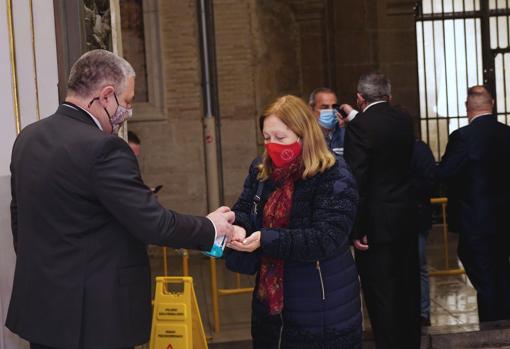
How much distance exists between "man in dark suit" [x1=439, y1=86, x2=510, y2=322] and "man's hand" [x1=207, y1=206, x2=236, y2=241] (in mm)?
3141

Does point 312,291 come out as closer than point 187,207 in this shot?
Yes

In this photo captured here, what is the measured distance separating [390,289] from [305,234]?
208 centimetres

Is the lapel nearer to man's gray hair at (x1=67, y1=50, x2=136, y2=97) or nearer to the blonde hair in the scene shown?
man's gray hair at (x1=67, y1=50, x2=136, y2=97)

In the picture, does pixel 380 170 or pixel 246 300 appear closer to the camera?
pixel 380 170

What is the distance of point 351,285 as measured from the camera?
4.44 meters

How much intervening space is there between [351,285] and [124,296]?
48.1 inches

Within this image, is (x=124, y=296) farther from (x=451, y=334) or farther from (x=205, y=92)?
(x=205, y=92)

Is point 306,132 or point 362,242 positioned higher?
point 306,132

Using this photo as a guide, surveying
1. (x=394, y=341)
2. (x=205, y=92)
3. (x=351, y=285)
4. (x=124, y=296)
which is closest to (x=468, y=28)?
(x=205, y=92)

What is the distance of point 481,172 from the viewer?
23.2ft

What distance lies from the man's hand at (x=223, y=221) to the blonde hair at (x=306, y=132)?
Answer: 0.39m

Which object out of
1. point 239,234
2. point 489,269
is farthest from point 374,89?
point 239,234

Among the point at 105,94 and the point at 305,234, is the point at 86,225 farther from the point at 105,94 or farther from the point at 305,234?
the point at 305,234

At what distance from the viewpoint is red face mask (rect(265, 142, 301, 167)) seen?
4.34 m
